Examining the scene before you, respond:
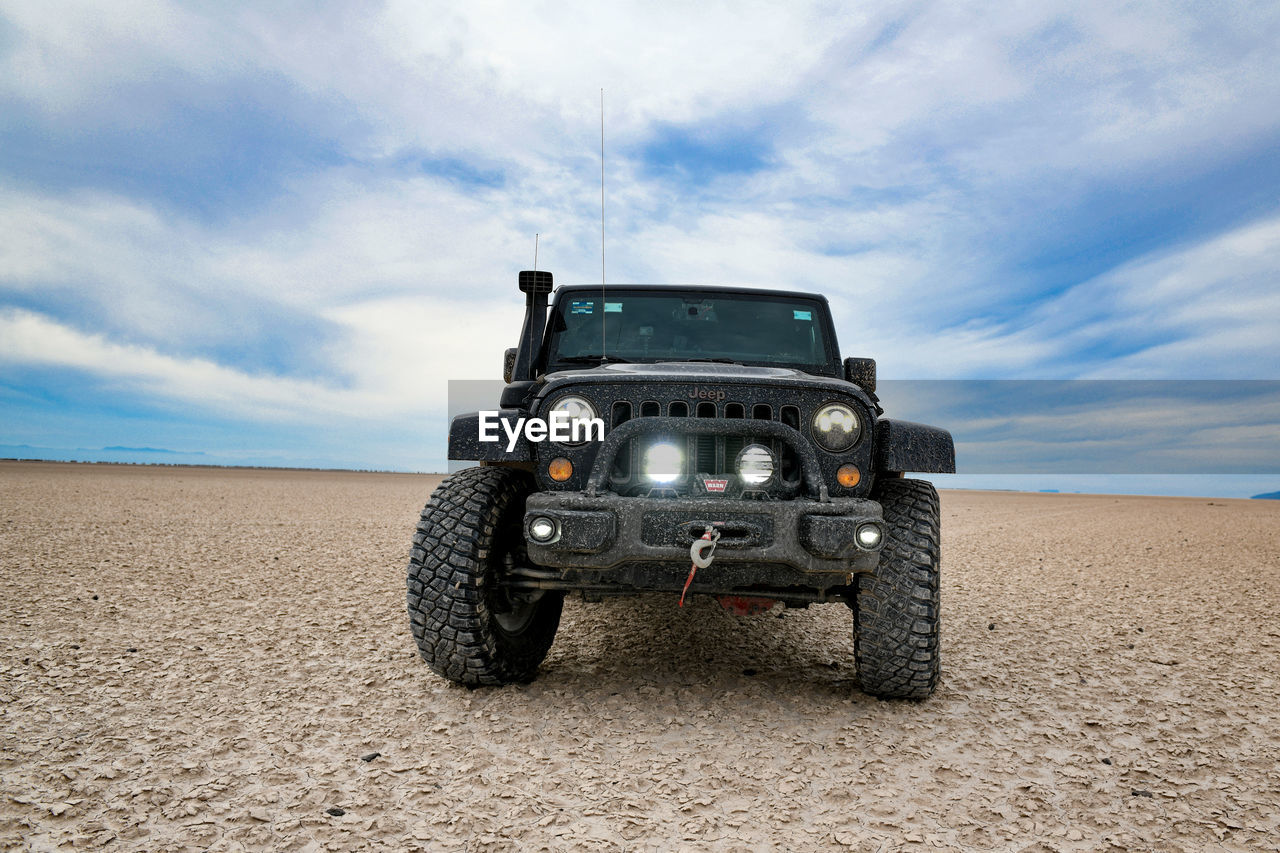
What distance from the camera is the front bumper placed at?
2.81 meters

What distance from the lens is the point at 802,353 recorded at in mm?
4652

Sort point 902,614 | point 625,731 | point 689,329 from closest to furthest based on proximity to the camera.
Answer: point 625,731, point 902,614, point 689,329

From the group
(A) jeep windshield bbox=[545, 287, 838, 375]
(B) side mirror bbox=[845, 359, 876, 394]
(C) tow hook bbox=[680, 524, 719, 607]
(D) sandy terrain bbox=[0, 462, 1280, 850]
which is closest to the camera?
(D) sandy terrain bbox=[0, 462, 1280, 850]

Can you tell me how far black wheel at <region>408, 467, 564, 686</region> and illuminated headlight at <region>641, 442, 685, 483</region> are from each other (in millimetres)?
654

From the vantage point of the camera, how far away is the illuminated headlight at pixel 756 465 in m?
3.17

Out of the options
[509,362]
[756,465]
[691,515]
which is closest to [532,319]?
[509,362]

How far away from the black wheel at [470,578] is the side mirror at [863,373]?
2.30m

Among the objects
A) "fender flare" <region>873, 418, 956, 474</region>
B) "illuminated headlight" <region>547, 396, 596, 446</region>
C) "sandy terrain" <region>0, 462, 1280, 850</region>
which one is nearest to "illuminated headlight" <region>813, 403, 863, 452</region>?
"fender flare" <region>873, 418, 956, 474</region>

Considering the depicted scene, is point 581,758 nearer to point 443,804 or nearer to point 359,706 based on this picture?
point 443,804

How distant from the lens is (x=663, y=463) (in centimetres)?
321

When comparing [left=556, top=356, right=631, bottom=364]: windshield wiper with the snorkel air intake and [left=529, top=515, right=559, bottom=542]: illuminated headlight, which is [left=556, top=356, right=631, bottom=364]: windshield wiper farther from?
[left=529, top=515, right=559, bottom=542]: illuminated headlight

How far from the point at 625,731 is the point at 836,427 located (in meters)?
1.53

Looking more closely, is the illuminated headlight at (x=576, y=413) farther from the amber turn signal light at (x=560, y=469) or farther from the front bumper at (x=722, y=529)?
the front bumper at (x=722, y=529)

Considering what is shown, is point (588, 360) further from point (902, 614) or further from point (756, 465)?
point (902, 614)
